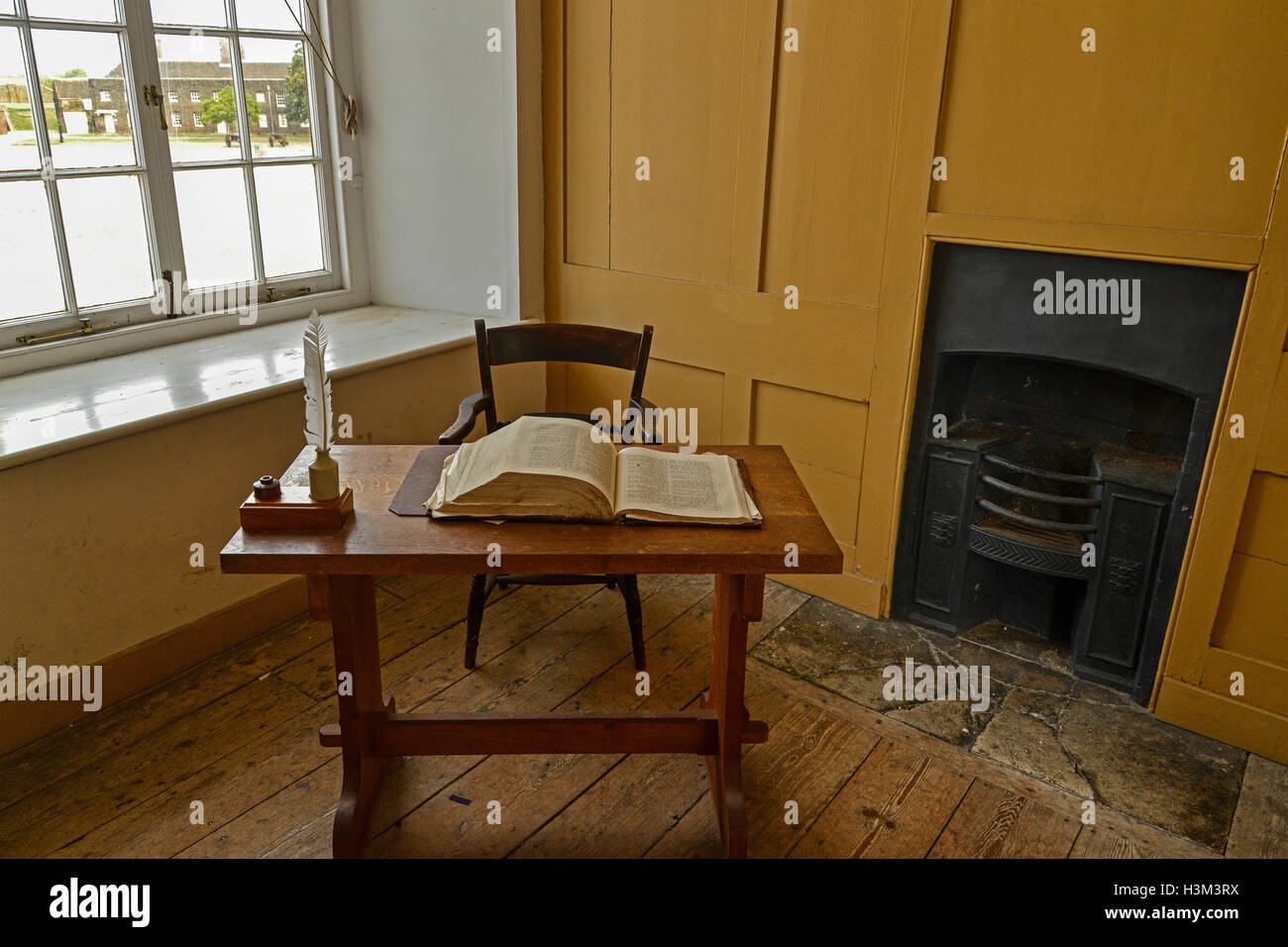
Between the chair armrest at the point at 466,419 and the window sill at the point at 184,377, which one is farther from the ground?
the window sill at the point at 184,377

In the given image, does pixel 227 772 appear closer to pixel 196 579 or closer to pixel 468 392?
pixel 196 579

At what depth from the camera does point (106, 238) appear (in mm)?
2809

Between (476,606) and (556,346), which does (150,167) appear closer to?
(556,346)

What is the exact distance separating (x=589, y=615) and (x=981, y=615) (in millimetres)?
1275

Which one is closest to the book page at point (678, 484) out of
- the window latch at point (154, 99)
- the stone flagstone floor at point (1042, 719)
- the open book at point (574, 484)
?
the open book at point (574, 484)

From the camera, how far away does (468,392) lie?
3.34 metres

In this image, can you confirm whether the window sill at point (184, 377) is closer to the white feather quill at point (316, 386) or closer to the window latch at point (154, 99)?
the window latch at point (154, 99)

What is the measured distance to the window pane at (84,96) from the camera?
2598 mm

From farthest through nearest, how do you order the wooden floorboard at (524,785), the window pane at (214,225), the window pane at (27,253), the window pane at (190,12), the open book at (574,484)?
the window pane at (214,225)
the window pane at (190,12)
the window pane at (27,253)
the wooden floorboard at (524,785)
the open book at (574,484)

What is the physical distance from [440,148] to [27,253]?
4.54 ft

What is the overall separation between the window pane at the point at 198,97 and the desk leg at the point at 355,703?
1.78m

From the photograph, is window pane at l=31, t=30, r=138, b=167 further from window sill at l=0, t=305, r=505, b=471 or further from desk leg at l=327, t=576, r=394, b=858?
desk leg at l=327, t=576, r=394, b=858

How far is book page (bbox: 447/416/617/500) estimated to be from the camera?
1729mm

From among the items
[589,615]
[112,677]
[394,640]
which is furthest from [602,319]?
[112,677]
